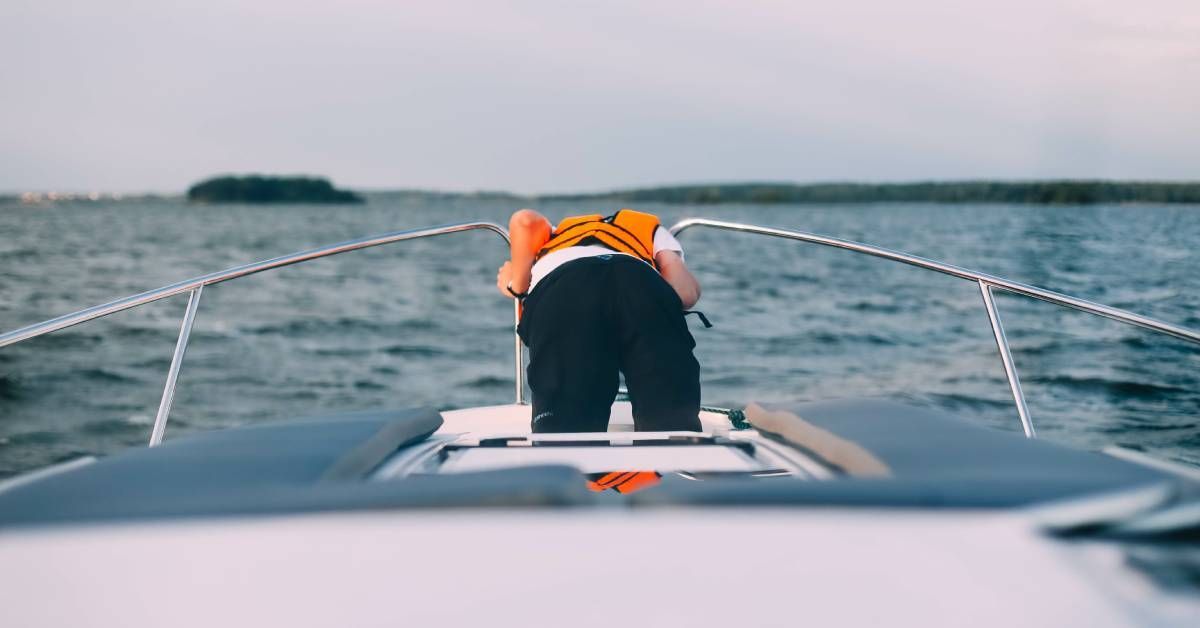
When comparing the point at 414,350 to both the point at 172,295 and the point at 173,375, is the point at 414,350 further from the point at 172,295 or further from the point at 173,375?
the point at 173,375

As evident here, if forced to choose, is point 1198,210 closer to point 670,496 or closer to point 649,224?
point 649,224

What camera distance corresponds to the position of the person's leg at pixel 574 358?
6.98 ft

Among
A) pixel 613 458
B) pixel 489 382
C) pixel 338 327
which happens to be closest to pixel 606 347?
pixel 613 458

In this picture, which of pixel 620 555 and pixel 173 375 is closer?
pixel 620 555

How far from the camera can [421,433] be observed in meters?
1.72

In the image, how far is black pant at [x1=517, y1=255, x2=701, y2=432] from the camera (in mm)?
2127

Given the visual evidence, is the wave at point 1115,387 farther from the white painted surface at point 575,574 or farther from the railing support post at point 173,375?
the white painted surface at point 575,574

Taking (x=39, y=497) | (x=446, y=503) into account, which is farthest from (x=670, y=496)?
(x=39, y=497)

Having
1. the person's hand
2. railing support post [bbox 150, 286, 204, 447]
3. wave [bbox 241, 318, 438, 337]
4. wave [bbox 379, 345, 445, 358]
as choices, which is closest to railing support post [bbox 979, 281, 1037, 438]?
the person's hand

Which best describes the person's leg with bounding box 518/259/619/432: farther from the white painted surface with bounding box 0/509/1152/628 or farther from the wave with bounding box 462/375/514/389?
the wave with bounding box 462/375/514/389

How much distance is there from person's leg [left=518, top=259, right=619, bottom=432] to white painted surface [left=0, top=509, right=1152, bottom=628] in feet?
4.30

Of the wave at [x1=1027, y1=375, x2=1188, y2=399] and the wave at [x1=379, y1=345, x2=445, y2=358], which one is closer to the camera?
the wave at [x1=1027, y1=375, x2=1188, y2=399]

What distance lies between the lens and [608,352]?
2176 millimetres

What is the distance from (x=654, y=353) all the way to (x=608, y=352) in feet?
0.36
